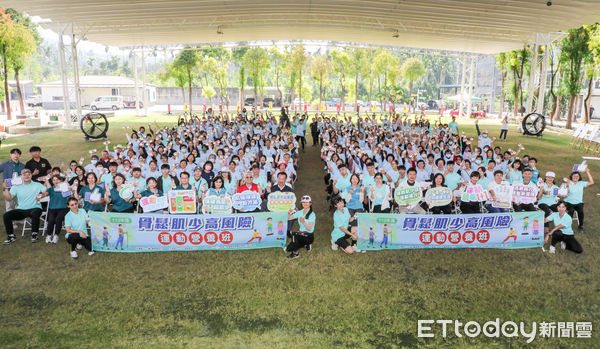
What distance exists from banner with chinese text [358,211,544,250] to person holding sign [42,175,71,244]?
21.6 ft

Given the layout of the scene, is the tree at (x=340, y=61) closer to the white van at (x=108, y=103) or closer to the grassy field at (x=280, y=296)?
the white van at (x=108, y=103)

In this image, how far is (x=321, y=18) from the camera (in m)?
25.0

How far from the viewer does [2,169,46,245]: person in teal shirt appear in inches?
348

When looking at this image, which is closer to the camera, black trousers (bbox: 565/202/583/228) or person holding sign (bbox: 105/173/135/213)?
person holding sign (bbox: 105/173/135/213)

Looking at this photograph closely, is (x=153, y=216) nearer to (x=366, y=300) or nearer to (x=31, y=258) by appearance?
(x=31, y=258)

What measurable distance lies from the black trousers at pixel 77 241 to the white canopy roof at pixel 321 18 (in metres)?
15.4

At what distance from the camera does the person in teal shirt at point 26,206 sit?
8844 mm

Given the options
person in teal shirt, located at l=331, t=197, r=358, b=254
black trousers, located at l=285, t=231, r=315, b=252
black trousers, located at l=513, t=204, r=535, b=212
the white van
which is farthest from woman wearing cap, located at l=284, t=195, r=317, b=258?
the white van

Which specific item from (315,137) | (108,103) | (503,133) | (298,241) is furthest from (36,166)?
(108,103)

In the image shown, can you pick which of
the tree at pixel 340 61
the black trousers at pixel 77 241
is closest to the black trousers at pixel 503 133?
the black trousers at pixel 77 241

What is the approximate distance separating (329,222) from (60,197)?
21.1ft

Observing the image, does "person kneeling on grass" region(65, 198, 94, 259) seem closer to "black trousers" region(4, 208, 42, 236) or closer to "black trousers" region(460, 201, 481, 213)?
"black trousers" region(4, 208, 42, 236)

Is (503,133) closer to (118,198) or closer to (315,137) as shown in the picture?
(315,137)

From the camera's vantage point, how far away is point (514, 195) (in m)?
9.38
